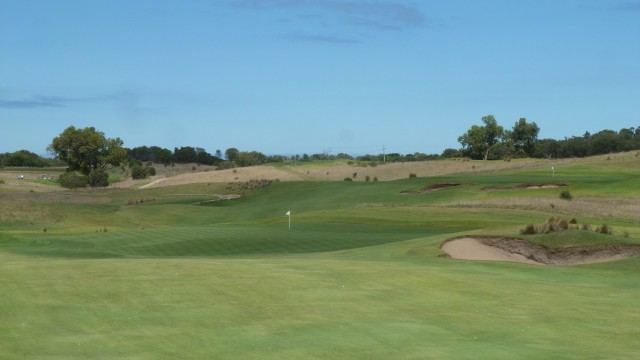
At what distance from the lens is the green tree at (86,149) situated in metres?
142

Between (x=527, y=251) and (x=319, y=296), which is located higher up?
(x=319, y=296)

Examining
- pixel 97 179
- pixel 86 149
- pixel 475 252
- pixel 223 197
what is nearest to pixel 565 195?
pixel 475 252

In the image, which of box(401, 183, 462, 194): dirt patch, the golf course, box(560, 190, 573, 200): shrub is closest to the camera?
the golf course

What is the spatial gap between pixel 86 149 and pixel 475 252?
117 m

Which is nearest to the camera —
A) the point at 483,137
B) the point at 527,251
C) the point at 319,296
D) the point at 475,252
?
the point at 319,296

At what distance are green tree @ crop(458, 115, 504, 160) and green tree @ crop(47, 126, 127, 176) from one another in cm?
6810

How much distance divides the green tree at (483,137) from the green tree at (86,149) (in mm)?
68105

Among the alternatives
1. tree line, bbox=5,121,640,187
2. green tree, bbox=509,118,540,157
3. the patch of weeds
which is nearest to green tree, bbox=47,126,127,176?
tree line, bbox=5,121,640,187

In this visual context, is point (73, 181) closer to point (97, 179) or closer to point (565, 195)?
point (97, 179)

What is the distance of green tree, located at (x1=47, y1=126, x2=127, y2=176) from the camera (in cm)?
14250

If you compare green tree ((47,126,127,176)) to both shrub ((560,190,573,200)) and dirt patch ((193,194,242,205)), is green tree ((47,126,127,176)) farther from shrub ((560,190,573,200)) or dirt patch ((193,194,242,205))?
shrub ((560,190,573,200))

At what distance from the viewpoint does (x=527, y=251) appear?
33.8 meters

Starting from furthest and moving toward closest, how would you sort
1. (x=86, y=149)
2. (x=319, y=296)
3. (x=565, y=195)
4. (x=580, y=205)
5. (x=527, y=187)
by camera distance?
(x=86, y=149) → (x=527, y=187) → (x=565, y=195) → (x=580, y=205) → (x=319, y=296)

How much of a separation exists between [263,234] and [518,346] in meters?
29.3
